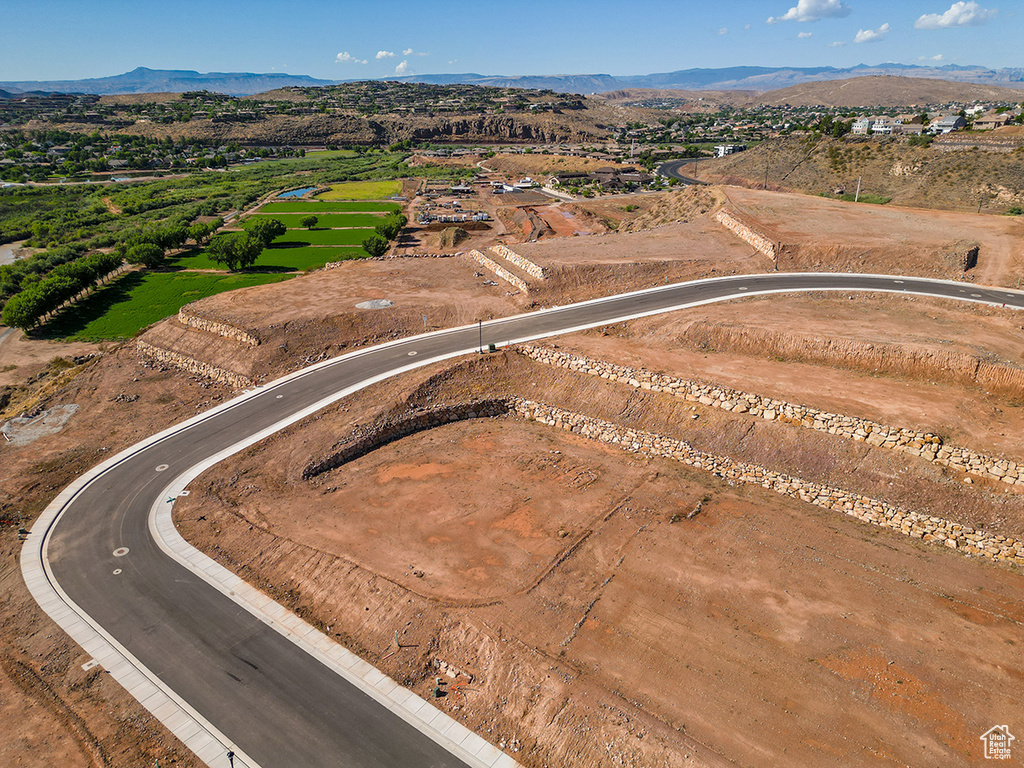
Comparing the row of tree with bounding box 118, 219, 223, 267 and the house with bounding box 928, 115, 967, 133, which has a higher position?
the house with bounding box 928, 115, 967, 133

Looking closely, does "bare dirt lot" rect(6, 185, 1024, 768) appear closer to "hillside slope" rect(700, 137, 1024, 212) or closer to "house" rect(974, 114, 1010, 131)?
"hillside slope" rect(700, 137, 1024, 212)

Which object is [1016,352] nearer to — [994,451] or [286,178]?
[994,451]

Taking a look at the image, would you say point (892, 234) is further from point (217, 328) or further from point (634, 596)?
point (217, 328)

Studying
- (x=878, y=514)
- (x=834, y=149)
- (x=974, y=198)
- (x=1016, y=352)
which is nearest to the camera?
(x=878, y=514)

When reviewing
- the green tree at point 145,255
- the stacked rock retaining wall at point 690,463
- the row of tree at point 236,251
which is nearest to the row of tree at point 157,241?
the green tree at point 145,255

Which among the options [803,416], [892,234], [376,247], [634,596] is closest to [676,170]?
[892,234]

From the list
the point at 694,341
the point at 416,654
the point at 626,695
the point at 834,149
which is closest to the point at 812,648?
the point at 626,695

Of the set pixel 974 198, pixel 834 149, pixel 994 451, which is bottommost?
pixel 994 451

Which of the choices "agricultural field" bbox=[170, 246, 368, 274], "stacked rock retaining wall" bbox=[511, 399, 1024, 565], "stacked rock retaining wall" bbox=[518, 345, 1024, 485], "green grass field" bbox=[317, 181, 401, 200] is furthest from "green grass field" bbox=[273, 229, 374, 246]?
"stacked rock retaining wall" bbox=[511, 399, 1024, 565]
